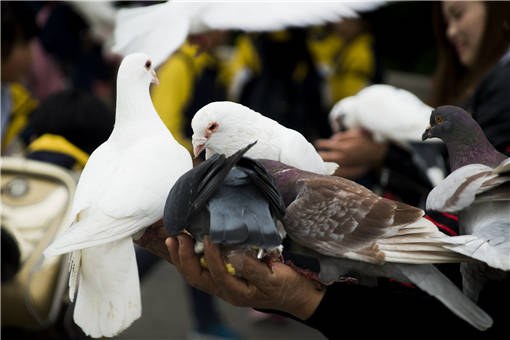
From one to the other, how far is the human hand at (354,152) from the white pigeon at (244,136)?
1.32 meters

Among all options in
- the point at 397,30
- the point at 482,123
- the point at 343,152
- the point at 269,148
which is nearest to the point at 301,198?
the point at 269,148

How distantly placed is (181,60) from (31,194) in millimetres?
1833

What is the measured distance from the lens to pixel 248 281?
1.22 m

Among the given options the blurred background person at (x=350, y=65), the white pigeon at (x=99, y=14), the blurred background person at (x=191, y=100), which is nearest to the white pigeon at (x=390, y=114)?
the blurred background person at (x=191, y=100)

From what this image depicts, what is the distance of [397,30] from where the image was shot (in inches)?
258

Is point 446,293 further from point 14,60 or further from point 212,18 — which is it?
point 14,60

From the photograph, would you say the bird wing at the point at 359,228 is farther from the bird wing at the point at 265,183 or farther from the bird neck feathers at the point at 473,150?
the bird neck feathers at the point at 473,150

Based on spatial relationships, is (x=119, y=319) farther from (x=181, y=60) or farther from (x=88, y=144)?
(x=181, y=60)

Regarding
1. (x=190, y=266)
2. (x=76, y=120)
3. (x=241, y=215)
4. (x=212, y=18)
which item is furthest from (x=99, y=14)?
(x=241, y=215)

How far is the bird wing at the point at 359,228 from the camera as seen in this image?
3.65 ft

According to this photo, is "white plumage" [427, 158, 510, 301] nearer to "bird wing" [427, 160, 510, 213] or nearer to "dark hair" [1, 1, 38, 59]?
"bird wing" [427, 160, 510, 213]

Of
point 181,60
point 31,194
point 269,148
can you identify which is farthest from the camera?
point 181,60

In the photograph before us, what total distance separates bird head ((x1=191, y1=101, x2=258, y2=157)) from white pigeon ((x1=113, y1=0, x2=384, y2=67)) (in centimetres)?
52

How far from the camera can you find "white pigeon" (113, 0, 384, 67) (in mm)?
1781
